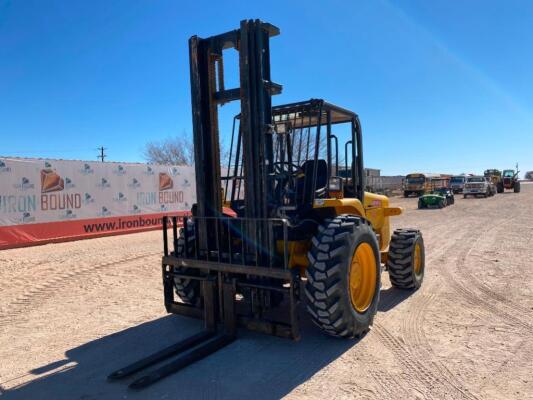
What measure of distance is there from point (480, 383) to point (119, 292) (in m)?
5.67

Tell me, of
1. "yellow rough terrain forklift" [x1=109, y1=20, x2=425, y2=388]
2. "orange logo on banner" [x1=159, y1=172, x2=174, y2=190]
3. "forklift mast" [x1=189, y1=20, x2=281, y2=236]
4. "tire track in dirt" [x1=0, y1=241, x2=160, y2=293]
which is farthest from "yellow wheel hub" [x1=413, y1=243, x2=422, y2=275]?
"orange logo on banner" [x1=159, y1=172, x2=174, y2=190]

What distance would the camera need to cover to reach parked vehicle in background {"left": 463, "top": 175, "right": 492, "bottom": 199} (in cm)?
3988

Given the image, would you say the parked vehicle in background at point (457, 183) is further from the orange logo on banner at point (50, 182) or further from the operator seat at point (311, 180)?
the operator seat at point (311, 180)

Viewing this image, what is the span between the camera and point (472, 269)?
28.2 feet

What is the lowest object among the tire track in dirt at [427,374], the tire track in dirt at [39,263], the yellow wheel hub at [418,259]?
the tire track in dirt at [427,374]

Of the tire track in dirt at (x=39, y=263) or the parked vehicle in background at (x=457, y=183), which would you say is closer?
the tire track in dirt at (x=39, y=263)

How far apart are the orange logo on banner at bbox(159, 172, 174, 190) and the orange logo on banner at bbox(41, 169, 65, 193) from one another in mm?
4179

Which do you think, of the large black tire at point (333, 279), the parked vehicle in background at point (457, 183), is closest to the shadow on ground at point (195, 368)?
the large black tire at point (333, 279)

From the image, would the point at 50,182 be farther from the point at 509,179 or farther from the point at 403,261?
the point at 509,179

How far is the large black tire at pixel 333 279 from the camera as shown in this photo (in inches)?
174

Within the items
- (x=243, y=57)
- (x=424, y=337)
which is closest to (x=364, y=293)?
(x=424, y=337)

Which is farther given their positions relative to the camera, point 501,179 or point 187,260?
point 501,179

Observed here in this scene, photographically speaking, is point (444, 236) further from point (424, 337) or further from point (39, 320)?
point (39, 320)

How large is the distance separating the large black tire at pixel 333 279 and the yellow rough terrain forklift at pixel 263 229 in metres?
0.01
